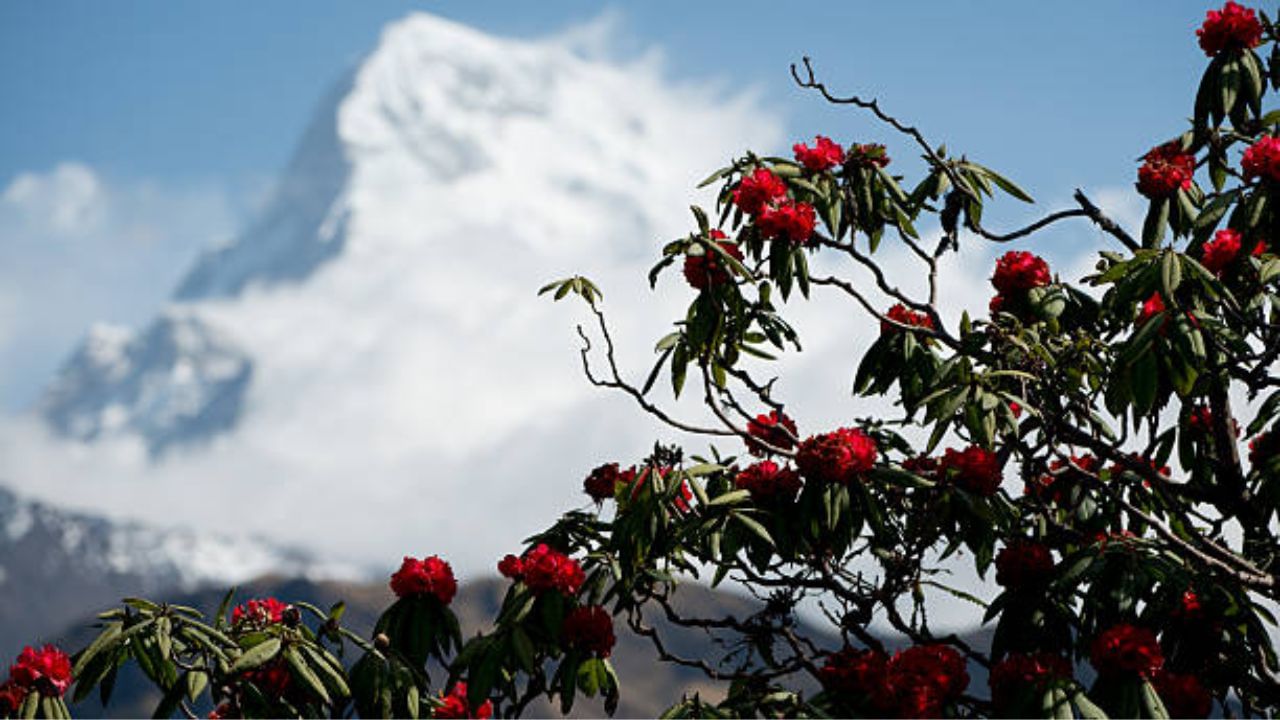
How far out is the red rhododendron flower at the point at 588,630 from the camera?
158 inches

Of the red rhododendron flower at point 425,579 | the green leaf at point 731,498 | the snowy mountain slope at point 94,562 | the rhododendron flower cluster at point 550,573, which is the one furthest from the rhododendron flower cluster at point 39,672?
the snowy mountain slope at point 94,562

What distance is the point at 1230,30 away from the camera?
538 cm

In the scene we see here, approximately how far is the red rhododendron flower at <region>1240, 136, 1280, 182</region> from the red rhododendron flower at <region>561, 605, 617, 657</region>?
9.04ft

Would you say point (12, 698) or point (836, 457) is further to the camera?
point (836, 457)

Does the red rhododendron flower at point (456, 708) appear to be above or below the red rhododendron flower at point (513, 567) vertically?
below

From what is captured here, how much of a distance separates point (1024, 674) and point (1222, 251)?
6.24 ft

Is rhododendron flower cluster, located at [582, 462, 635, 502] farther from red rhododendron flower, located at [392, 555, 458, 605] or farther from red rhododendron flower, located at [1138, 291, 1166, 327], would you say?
red rhododendron flower, located at [1138, 291, 1166, 327]

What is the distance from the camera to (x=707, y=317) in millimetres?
4703

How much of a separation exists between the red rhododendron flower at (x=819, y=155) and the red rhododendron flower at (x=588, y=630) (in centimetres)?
204

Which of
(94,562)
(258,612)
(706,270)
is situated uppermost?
(94,562)

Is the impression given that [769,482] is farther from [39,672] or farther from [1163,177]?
[39,672]

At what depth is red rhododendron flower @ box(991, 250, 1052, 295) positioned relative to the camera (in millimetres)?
5121

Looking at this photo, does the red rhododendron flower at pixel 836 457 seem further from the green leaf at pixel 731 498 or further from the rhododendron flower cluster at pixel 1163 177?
the rhododendron flower cluster at pixel 1163 177

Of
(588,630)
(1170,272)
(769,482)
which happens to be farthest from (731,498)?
(1170,272)
